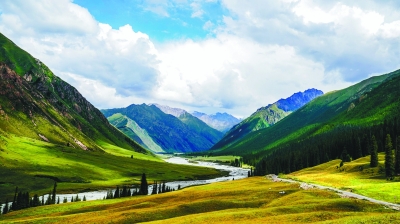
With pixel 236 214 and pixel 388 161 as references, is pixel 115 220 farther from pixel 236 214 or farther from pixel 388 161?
pixel 388 161

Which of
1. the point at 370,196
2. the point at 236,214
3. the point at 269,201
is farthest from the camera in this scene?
the point at 269,201

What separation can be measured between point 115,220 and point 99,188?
10875 cm

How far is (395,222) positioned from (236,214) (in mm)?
27104

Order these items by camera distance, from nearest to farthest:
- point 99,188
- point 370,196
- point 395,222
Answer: point 395,222 < point 370,196 < point 99,188

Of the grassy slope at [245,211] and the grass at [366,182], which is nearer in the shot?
the grassy slope at [245,211]

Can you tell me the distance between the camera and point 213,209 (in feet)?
229

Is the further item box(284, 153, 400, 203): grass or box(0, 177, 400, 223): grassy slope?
box(284, 153, 400, 203): grass

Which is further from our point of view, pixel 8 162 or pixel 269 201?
pixel 8 162

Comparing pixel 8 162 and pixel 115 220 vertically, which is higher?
pixel 8 162

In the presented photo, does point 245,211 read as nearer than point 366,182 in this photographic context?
Yes

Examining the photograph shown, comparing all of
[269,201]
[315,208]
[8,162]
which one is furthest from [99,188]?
[315,208]

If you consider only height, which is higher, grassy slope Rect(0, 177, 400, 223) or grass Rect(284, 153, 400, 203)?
grass Rect(284, 153, 400, 203)

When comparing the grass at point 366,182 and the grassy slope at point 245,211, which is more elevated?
the grass at point 366,182

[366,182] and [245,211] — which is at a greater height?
[366,182]
